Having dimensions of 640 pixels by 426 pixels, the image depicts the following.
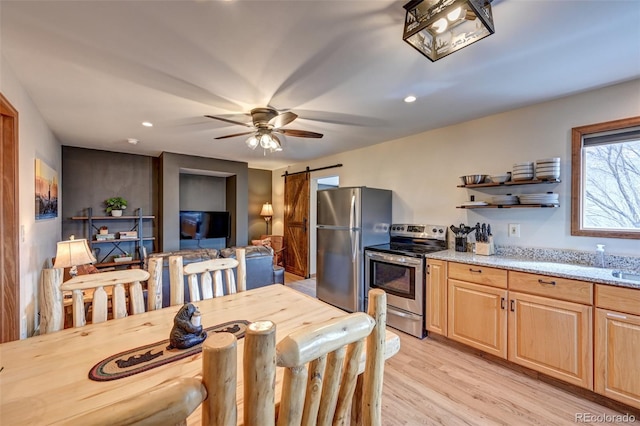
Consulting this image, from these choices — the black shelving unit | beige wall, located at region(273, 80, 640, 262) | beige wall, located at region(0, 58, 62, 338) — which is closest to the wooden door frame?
beige wall, located at region(0, 58, 62, 338)

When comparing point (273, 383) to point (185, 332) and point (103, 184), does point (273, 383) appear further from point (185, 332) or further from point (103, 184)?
point (103, 184)

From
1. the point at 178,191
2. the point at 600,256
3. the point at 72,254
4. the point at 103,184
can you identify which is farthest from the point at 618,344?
the point at 103,184

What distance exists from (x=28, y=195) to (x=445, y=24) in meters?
3.62

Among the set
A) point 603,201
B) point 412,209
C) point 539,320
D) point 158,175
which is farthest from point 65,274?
point 603,201

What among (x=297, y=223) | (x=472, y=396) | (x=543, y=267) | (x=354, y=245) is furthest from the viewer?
(x=297, y=223)

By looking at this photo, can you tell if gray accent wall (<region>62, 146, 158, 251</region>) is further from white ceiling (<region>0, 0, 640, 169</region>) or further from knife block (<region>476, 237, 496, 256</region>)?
knife block (<region>476, 237, 496, 256</region>)

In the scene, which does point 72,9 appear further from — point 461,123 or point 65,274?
point 461,123

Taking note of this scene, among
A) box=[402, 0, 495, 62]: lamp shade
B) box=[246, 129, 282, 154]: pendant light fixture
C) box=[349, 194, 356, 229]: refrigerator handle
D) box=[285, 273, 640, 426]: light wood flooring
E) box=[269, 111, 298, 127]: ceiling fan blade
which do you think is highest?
box=[402, 0, 495, 62]: lamp shade

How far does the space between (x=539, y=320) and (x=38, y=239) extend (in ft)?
15.9

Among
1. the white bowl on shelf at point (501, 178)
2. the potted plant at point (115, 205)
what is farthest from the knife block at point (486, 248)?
the potted plant at point (115, 205)

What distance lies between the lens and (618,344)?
1809 mm

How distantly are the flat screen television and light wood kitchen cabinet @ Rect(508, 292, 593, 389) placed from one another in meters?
5.21

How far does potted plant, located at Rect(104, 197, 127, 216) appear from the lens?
16.1 feet

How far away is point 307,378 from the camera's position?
0.76 meters
